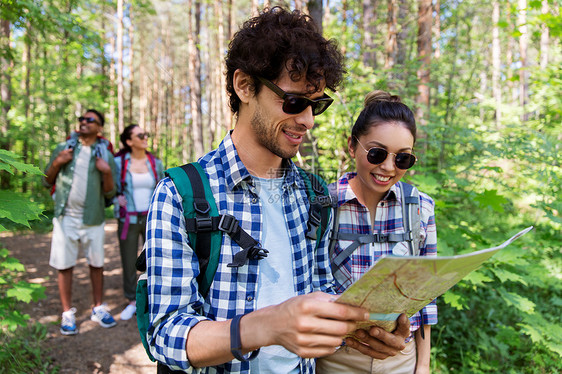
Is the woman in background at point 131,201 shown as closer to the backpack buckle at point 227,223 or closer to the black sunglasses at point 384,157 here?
the black sunglasses at point 384,157

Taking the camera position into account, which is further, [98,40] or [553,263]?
[553,263]

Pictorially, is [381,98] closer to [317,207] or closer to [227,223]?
[317,207]

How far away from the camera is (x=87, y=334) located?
4191 mm

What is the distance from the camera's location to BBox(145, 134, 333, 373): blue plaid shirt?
110 centimetres

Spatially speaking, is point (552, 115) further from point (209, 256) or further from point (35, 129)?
point (35, 129)

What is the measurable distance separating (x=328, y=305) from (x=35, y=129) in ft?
42.6

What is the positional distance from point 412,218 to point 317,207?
0.70 m

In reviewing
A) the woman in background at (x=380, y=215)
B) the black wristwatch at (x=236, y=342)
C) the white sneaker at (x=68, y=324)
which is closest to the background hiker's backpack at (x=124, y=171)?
the white sneaker at (x=68, y=324)

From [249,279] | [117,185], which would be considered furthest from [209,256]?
[117,185]

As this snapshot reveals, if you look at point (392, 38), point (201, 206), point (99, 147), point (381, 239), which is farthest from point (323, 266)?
point (392, 38)

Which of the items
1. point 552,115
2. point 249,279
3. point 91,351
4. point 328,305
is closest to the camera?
point 328,305

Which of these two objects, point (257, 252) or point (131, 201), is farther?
point (131, 201)

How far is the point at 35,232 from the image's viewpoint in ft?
30.2

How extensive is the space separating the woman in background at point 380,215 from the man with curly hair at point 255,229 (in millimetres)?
360
